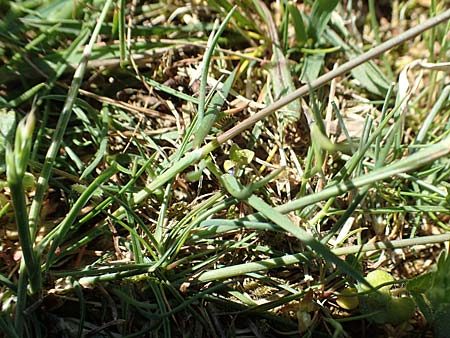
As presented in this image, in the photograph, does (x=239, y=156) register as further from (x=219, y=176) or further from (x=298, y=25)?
(x=298, y=25)

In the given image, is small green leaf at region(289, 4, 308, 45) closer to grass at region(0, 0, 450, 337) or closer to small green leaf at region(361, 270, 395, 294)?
grass at region(0, 0, 450, 337)

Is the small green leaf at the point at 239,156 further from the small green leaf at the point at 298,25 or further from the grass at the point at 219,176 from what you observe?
the small green leaf at the point at 298,25

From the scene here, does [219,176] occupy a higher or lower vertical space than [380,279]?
higher

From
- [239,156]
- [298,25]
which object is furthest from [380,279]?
[298,25]

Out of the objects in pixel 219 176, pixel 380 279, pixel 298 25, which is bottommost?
pixel 380 279

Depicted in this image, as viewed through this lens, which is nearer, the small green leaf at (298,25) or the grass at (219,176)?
the grass at (219,176)

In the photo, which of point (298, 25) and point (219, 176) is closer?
point (219, 176)

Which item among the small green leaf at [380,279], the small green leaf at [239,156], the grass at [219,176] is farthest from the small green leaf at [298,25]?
the small green leaf at [380,279]

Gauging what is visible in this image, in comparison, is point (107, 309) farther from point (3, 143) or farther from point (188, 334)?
point (3, 143)
